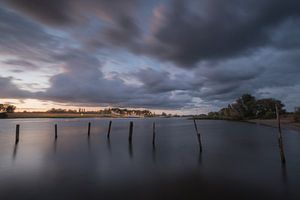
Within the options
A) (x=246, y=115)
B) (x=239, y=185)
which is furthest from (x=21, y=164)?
(x=246, y=115)

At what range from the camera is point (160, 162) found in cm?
1812

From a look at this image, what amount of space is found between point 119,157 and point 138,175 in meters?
6.89

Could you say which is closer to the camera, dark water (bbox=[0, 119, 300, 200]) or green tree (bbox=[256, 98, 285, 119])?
dark water (bbox=[0, 119, 300, 200])

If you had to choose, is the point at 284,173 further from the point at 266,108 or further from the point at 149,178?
the point at 266,108

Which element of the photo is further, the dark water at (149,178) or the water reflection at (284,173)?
the water reflection at (284,173)

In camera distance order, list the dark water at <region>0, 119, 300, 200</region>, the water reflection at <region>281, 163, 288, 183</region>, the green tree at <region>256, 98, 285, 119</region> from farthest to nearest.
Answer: the green tree at <region>256, 98, 285, 119</region> < the water reflection at <region>281, 163, 288, 183</region> < the dark water at <region>0, 119, 300, 200</region>

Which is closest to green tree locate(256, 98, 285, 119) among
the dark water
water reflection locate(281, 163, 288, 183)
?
the dark water

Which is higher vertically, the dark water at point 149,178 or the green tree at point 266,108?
the green tree at point 266,108

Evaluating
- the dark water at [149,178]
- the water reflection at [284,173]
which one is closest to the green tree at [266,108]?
the dark water at [149,178]

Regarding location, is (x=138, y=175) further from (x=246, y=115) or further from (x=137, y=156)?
(x=246, y=115)

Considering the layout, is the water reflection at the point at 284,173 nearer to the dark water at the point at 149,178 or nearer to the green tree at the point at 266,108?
the dark water at the point at 149,178

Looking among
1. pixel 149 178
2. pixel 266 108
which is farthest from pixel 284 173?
pixel 266 108

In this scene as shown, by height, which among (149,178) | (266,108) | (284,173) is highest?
(266,108)

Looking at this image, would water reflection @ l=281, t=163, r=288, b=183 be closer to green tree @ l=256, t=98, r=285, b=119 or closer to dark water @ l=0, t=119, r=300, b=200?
dark water @ l=0, t=119, r=300, b=200
